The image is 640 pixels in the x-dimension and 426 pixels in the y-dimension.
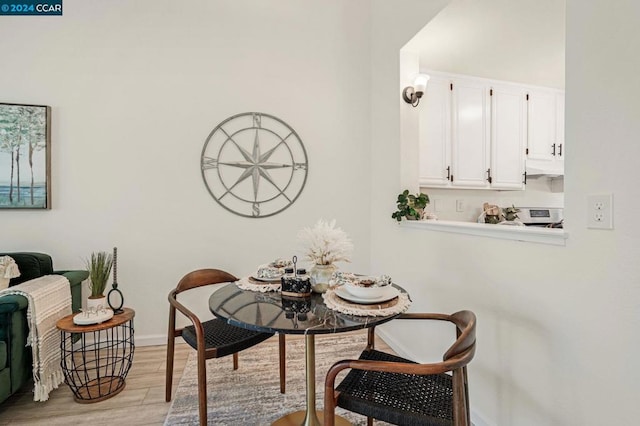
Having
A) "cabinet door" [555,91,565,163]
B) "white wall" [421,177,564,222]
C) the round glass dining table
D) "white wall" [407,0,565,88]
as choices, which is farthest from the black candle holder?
"cabinet door" [555,91,565,163]

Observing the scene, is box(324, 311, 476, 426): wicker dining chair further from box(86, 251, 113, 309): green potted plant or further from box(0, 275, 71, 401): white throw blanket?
box(86, 251, 113, 309): green potted plant

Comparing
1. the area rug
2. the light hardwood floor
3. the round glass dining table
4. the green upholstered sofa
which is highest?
the round glass dining table

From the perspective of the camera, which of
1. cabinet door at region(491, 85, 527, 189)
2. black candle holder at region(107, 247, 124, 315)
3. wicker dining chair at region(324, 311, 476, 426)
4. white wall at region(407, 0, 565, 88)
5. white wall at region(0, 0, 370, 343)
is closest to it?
wicker dining chair at region(324, 311, 476, 426)

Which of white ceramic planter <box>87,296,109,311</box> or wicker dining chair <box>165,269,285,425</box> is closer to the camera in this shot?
wicker dining chair <box>165,269,285,425</box>

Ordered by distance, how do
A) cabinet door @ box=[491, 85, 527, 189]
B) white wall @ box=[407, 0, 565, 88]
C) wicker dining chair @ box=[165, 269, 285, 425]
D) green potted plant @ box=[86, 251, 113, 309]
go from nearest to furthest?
wicker dining chair @ box=[165, 269, 285, 425] < white wall @ box=[407, 0, 565, 88] < green potted plant @ box=[86, 251, 113, 309] < cabinet door @ box=[491, 85, 527, 189]

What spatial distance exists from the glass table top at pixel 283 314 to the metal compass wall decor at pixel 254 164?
1391 millimetres

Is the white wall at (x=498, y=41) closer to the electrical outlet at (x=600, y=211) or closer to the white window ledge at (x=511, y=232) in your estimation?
the white window ledge at (x=511, y=232)

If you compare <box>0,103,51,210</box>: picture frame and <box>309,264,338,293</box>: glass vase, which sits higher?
<box>0,103,51,210</box>: picture frame

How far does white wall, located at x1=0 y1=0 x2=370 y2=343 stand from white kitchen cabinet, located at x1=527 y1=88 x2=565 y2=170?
5.50ft

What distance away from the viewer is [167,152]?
2725 millimetres

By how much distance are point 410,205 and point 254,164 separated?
143 cm

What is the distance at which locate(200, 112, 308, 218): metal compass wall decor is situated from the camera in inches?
111

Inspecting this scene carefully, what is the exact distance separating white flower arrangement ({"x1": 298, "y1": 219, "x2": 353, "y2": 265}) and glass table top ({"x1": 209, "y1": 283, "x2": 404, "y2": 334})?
0.20m

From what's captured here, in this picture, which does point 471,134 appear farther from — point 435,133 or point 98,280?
point 98,280
